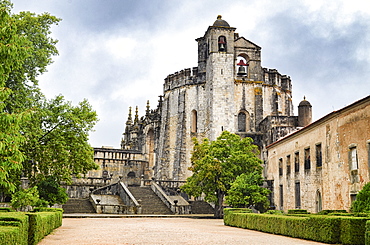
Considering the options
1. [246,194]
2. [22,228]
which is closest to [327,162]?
[246,194]

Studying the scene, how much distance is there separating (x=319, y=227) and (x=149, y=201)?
24.3 metres

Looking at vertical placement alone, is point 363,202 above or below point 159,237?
above

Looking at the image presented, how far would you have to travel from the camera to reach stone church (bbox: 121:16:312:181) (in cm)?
4659

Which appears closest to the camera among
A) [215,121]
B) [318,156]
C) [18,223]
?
[18,223]

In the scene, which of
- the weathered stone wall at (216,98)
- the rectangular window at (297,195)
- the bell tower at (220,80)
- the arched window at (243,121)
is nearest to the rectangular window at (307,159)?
the rectangular window at (297,195)

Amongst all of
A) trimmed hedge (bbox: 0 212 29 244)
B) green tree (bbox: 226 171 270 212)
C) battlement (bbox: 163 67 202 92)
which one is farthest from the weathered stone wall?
trimmed hedge (bbox: 0 212 29 244)

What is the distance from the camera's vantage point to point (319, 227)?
14062 mm

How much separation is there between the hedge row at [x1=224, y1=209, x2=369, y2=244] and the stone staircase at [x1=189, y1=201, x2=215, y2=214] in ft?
59.5

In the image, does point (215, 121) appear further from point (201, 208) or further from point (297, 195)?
point (297, 195)

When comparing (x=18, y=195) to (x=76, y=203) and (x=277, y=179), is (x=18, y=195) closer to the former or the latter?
(x=76, y=203)

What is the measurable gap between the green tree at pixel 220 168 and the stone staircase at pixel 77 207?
802cm

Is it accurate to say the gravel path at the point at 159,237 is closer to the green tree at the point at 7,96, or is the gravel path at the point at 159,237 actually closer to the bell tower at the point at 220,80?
the green tree at the point at 7,96

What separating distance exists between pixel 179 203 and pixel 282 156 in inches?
413

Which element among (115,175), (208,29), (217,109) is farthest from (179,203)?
(208,29)
